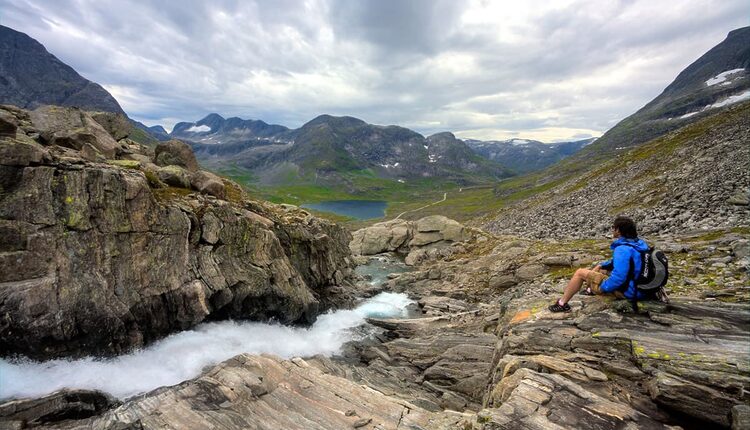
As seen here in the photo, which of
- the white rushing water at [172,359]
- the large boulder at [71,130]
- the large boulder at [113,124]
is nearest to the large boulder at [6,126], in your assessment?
the large boulder at [71,130]

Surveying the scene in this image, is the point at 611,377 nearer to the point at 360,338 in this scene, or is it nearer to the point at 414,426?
the point at 414,426

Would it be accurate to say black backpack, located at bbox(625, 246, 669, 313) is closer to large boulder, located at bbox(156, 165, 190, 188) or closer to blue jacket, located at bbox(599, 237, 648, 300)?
blue jacket, located at bbox(599, 237, 648, 300)

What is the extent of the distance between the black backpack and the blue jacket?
A: 0.13 meters

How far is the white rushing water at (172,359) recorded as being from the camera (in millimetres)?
20984

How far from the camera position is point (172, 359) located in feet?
89.8

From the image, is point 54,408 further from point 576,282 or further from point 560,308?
point 576,282

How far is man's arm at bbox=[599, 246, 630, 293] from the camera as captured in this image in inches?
637

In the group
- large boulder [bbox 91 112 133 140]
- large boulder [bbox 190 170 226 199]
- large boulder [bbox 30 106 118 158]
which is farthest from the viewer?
large boulder [bbox 91 112 133 140]

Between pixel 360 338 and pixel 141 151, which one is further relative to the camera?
pixel 141 151

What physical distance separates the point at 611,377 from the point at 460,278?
46.7 metres

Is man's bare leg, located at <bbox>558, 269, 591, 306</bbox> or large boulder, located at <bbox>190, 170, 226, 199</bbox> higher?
large boulder, located at <bbox>190, 170, 226, 199</bbox>

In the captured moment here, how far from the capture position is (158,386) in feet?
78.1

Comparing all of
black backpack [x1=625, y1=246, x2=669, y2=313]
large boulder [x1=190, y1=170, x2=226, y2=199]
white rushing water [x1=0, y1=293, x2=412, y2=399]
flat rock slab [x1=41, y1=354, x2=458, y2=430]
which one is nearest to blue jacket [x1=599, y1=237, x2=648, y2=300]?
black backpack [x1=625, y1=246, x2=669, y2=313]

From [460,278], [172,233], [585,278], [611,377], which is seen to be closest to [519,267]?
[460,278]
